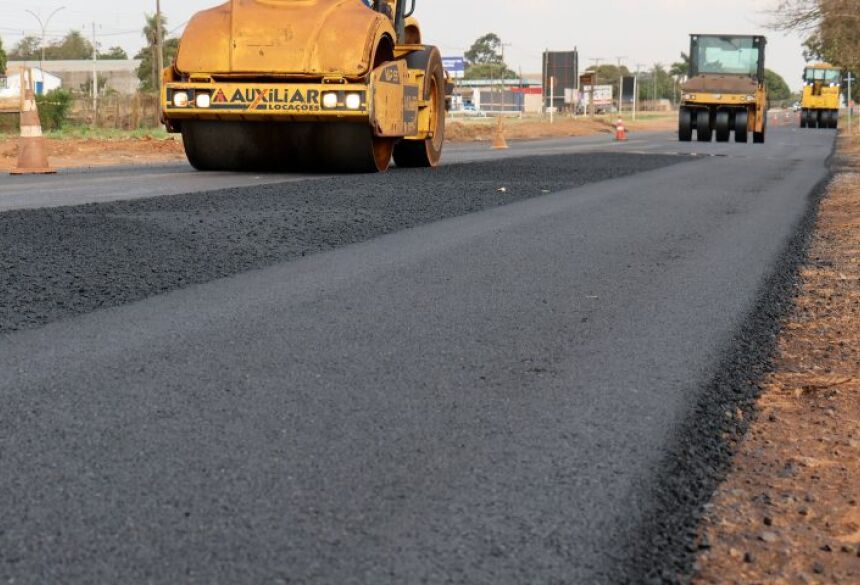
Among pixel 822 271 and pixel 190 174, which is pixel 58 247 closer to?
pixel 822 271

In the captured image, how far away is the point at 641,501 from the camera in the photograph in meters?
3.12

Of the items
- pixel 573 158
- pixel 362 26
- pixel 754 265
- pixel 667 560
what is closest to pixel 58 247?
pixel 754 265

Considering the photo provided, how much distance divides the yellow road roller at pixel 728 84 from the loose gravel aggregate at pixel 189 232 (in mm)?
22311

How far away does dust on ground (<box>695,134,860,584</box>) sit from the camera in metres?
2.75

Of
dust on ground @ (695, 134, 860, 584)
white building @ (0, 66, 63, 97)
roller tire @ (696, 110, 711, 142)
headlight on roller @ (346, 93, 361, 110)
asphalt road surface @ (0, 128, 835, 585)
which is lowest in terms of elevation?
dust on ground @ (695, 134, 860, 584)

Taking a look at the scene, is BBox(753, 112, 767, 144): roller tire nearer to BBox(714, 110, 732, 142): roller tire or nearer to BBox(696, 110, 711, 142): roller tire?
BBox(714, 110, 732, 142): roller tire

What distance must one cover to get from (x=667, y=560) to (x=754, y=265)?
5.66 meters

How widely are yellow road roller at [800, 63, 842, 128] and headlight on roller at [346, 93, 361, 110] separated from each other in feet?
179

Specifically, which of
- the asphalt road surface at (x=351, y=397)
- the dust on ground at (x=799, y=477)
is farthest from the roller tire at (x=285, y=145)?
the dust on ground at (x=799, y=477)

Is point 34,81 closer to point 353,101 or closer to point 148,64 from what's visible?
point 353,101

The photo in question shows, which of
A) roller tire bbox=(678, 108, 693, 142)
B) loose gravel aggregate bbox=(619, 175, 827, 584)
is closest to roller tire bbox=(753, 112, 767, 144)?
roller tire bbox=(678, 108, 693, 142)

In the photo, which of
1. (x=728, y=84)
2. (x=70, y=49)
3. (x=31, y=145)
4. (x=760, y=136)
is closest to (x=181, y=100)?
(x=31, y=145)

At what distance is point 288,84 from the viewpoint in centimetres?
1479

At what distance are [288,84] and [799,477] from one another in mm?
12102
